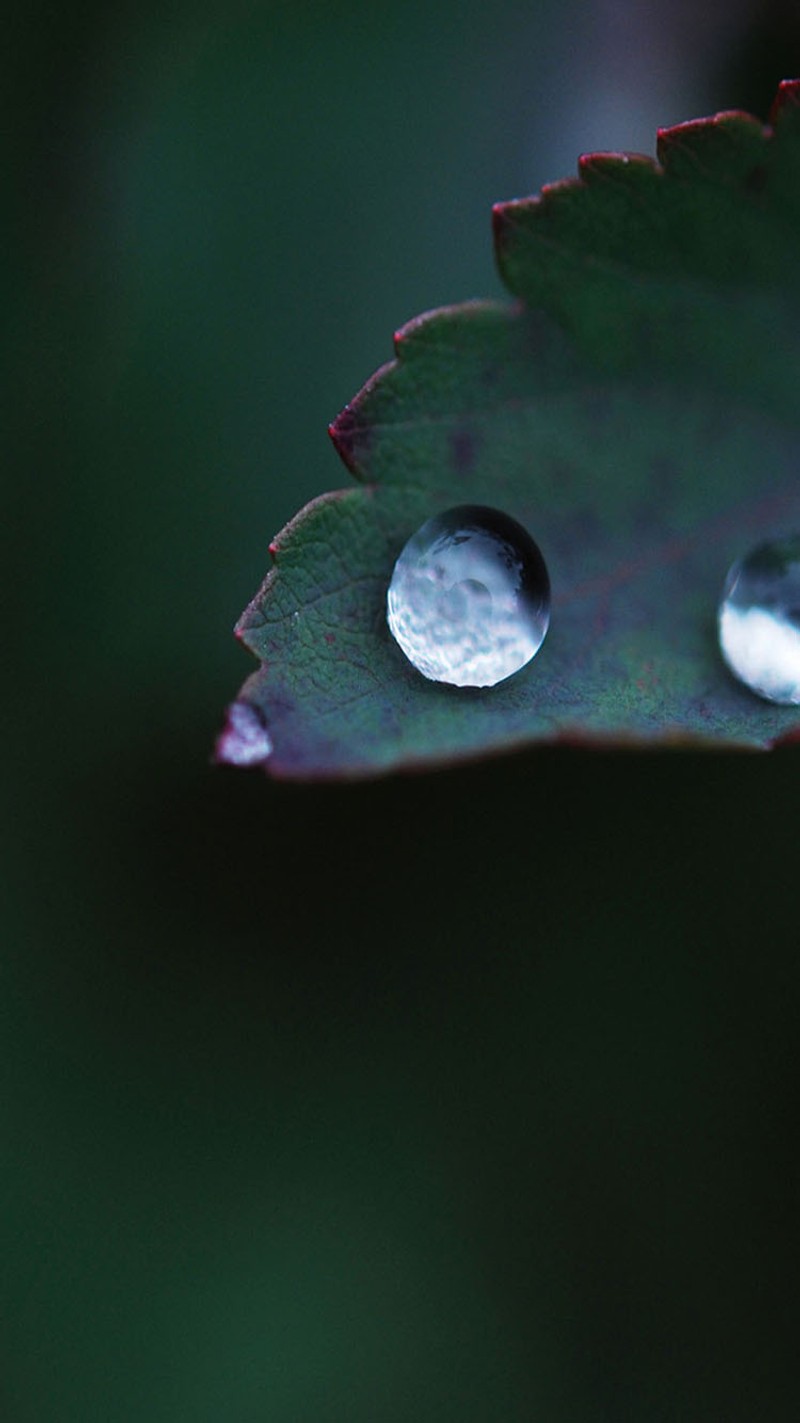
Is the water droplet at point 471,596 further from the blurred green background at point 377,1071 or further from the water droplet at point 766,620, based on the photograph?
the blurred green background at point 377,1071

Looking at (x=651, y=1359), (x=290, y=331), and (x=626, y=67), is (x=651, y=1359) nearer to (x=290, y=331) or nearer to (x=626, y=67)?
(x=290, y=331)

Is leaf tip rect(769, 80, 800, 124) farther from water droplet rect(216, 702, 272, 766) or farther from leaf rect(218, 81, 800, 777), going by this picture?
water droplet rect(216, 702, 272, 766)

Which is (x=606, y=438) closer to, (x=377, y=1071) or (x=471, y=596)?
(x=471, y=596)

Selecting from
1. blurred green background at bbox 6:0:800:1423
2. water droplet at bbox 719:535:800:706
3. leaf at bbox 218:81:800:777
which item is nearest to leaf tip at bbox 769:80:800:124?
leaf at bbox 218:81:800:777

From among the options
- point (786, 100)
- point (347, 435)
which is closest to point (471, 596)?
point (347, 435)

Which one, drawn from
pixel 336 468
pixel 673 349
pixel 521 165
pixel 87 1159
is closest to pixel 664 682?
pixel 673 349

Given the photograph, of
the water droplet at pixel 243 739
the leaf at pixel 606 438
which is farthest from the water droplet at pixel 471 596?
the water droplet at pixel 243 739

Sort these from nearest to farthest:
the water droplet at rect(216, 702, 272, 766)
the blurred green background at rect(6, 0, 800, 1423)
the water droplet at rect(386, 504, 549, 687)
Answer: the water droplet at rect(216, 702, 272, 766) < the water droplet at rect(386, 504, 549, 687) < the blurred green background at rect(6, 0, 800, 1423)
